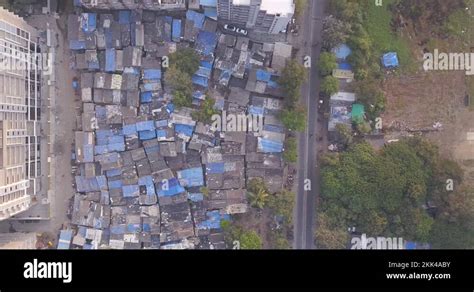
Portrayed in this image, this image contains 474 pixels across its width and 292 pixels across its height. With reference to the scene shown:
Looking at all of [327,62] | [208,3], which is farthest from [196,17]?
[327,62]

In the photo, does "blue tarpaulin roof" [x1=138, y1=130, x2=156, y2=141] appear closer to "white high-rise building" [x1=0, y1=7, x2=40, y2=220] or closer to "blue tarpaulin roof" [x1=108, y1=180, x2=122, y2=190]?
"blue tarpaulin roof" [x1=108, y1=180, x2=122, y2=190]

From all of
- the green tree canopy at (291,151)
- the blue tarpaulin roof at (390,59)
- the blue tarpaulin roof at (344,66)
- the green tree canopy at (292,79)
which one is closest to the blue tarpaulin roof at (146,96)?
the green tree canopy at (292,79)

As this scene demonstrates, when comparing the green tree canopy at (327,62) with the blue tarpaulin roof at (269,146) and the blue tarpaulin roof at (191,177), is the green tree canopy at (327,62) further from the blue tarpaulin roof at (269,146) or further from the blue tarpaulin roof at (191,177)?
the blue tarpaulin roof at (191,177)

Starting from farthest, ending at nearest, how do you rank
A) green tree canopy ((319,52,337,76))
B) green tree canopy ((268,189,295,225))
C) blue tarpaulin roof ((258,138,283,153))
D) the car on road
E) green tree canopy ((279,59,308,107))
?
1. blue tarpaulin roof ((258,138,283,153))
2. the car on road
3. green tree canopy ((319,52,337,76))
4. green tree canopy ((268,189,295,225))
5. green tree canopy ((279,59,308,107))

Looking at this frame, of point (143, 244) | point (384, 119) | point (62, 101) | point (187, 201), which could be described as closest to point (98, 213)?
point (143, 244)

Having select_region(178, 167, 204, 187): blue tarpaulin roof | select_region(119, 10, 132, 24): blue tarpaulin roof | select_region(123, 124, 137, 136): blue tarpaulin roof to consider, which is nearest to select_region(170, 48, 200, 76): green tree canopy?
select_region(119, 10, 132, 24): blue tarpaulin roof

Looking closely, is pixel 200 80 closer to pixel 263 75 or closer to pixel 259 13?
pixel 263 75
